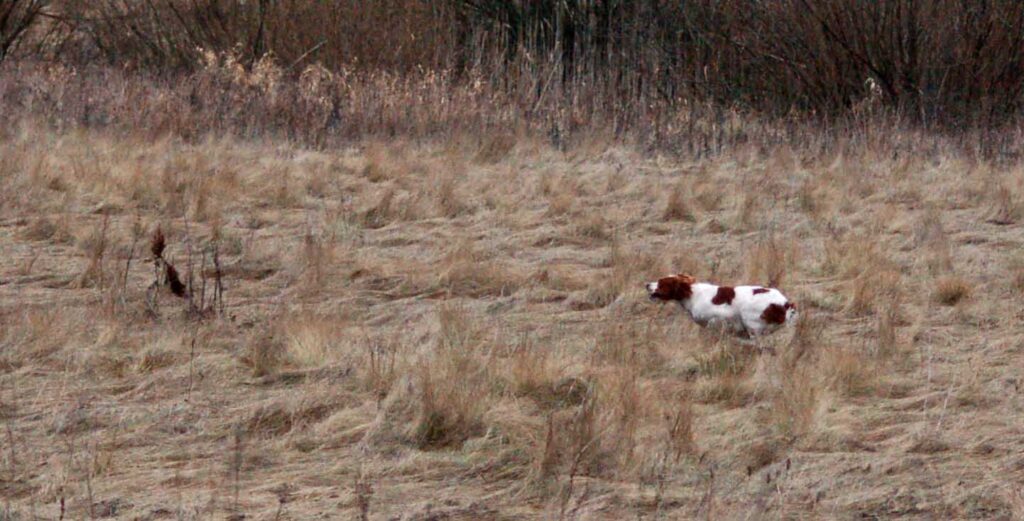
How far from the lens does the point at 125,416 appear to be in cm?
489

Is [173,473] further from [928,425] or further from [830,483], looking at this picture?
[928,425]

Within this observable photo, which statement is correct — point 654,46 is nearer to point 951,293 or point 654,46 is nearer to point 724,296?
point 951,293

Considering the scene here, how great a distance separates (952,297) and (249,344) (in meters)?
3.06

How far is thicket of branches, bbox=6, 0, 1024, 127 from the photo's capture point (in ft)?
40.0

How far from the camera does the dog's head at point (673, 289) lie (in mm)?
5914

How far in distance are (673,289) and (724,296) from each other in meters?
0.23

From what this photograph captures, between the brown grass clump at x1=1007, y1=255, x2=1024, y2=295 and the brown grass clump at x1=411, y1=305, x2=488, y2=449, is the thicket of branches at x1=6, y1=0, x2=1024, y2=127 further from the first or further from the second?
the brown grass clump at x1=411, y1=305, x2=488, y2=449

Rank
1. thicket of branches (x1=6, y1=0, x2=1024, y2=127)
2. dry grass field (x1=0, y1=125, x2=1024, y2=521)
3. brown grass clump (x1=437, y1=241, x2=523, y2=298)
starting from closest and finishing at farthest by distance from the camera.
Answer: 1. dry grass field (x1=0, y1=125, x2=1024, y2=521)
2. brown grass clump (x1=437, y1=241, x2=523, y2=298)
3. thicket of branches (x1=6, y1=0, x2=1024, y2=127)

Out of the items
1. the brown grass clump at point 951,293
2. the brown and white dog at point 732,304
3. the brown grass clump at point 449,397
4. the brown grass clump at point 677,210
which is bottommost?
the brown grass clump at point 677,210

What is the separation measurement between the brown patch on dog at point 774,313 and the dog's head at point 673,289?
1.23ft

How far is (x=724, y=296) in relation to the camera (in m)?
5.77

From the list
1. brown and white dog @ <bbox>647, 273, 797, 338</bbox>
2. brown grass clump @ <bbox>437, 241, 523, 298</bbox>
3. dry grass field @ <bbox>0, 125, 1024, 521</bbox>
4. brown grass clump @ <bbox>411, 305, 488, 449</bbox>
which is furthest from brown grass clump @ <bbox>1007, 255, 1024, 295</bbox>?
brown grass clump @ <bbox>411, 305, 488, 449</bbox>

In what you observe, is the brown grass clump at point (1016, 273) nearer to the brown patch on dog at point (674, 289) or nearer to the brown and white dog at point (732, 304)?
the brown and white dog at point (732, 304)

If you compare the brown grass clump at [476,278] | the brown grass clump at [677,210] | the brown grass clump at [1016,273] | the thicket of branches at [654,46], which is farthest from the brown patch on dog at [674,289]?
the thicket of branches at [654,46]
